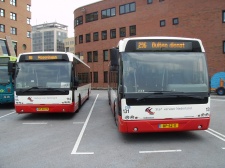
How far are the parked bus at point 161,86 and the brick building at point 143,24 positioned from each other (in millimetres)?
24152

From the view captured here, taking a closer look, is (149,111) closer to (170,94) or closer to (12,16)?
(170,94)

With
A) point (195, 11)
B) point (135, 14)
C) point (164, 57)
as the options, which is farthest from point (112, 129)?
point (135, 14)

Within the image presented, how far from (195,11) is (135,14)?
30.9 feet

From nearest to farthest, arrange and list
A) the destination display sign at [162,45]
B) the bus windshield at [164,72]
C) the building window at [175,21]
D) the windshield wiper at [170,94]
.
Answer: the windshield wiper at [170,94]
the bus windshield at [164,72]
the destination display sign at [162,45]
the building window at [175,21]

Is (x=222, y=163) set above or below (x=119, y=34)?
below

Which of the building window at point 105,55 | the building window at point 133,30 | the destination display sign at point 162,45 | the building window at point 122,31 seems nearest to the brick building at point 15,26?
the building window at point 105,55

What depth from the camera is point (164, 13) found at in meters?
33.3

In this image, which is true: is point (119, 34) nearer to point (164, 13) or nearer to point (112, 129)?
point (164, 13)

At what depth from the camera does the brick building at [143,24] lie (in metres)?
29.3

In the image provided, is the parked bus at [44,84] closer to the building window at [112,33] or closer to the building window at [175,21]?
the building window at [175,21]

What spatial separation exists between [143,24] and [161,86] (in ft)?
100

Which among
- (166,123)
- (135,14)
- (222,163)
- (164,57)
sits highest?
(135,14)

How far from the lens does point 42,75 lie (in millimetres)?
10773

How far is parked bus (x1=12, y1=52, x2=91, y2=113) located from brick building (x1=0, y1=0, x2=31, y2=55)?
113ft
